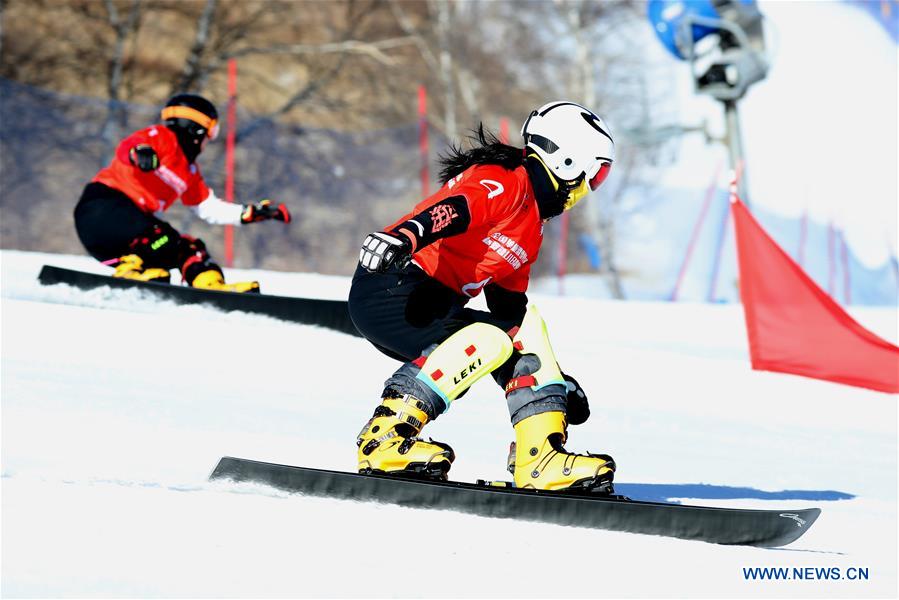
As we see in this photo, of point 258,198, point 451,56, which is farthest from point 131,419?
point 451,56

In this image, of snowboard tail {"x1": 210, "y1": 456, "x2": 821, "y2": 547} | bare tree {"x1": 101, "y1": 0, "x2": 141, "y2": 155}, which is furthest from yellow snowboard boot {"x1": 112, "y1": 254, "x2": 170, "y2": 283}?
bare tree {"x1": 101, "y1": 0, "x2": 141, "y2": 155}

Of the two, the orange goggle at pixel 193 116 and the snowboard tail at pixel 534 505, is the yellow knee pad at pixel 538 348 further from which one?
the orange goggle at pixel 193 116

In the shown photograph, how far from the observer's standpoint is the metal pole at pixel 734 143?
14375 mm

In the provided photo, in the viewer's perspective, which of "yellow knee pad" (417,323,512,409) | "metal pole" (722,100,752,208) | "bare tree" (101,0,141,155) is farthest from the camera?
"bare tree" (101,0,141,155)

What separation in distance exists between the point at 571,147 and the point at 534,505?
3.91 ft

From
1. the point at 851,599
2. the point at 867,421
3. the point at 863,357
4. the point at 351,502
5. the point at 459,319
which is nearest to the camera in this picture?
the point at 851,599

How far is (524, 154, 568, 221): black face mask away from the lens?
12.8 feet

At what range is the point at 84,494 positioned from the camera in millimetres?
3396

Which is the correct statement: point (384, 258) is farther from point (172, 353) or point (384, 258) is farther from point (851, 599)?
point (172, 353)

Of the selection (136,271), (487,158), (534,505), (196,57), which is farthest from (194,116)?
(196,57)

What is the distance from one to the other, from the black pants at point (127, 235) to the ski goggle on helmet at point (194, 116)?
1.99 feet

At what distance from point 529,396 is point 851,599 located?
1124mm

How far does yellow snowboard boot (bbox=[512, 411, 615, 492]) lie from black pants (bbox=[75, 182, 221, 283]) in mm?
4263

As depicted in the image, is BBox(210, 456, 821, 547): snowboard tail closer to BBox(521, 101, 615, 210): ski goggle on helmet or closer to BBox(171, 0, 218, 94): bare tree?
BBox(521, 101, 615, 210): ski goggle on helmet
